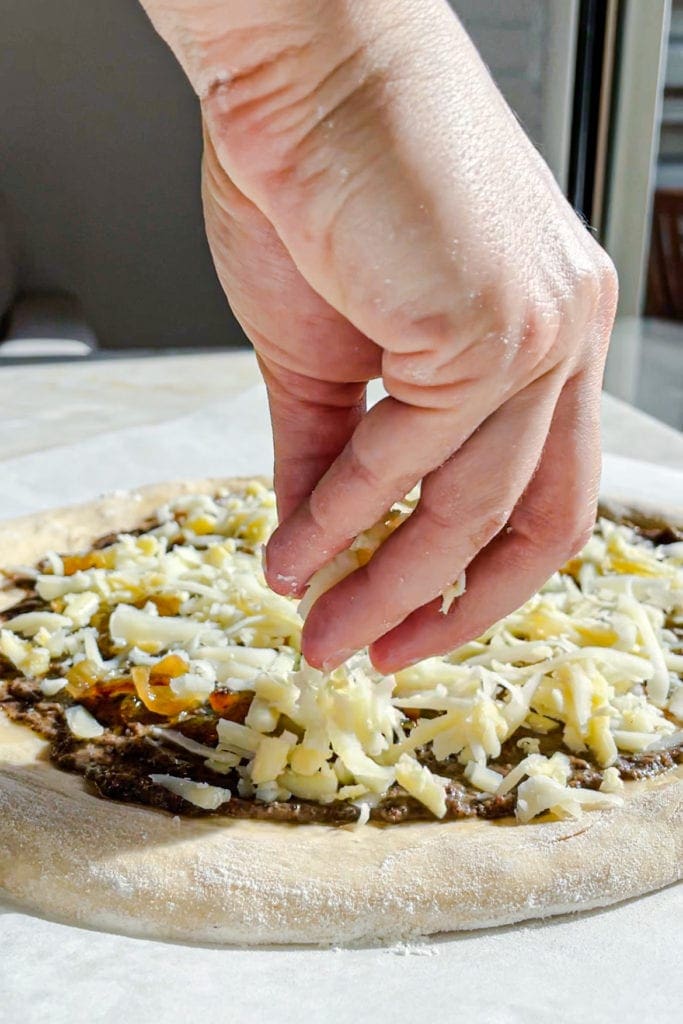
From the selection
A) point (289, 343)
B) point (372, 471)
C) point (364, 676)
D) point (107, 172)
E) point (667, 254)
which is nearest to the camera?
point (372, 471)

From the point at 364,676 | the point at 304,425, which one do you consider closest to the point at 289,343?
the point at 304,425

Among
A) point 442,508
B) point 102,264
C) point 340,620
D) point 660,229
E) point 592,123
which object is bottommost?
point 102,264

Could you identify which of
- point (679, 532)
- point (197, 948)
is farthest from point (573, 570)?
point (197, 948)

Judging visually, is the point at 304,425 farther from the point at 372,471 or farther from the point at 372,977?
the point at 372,977

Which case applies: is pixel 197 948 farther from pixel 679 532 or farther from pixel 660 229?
pixel 660 229

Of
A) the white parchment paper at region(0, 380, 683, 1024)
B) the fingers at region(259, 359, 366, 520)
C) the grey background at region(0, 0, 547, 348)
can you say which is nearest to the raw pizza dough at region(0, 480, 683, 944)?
the white parchment paper at region(0, 380, 683, 1024)
